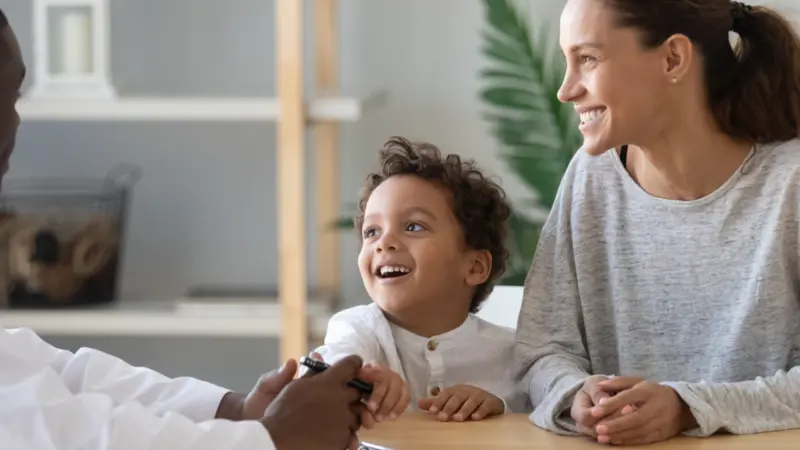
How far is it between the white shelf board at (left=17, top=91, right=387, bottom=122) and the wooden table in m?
1.19

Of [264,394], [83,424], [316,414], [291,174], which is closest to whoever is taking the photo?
[83,424]

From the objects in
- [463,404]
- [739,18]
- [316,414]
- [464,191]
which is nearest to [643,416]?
[463,404]

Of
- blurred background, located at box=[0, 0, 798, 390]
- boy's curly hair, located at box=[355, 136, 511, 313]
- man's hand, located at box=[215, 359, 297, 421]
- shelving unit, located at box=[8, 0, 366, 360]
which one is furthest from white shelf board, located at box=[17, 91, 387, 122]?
man's hand, located at box=[215, 359, 297, 421]

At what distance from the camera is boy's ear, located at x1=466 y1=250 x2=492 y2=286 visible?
1.43 m

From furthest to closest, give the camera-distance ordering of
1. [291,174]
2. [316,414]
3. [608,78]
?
[291,174]
[608,78]
[316,414]

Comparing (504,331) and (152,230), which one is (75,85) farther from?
(504,331)

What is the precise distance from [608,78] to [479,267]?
0.99 feet

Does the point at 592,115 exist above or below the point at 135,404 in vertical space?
above

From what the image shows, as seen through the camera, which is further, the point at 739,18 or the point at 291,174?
the point at 291,174

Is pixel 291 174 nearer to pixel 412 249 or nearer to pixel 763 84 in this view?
pixel 412 249

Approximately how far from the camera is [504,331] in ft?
4.66

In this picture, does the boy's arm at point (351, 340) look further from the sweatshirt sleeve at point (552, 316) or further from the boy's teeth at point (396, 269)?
the sweatshirt sleeve at point (552, 316)

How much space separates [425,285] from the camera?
1.35 metres

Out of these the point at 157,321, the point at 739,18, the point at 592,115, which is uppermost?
the point at 739,18
